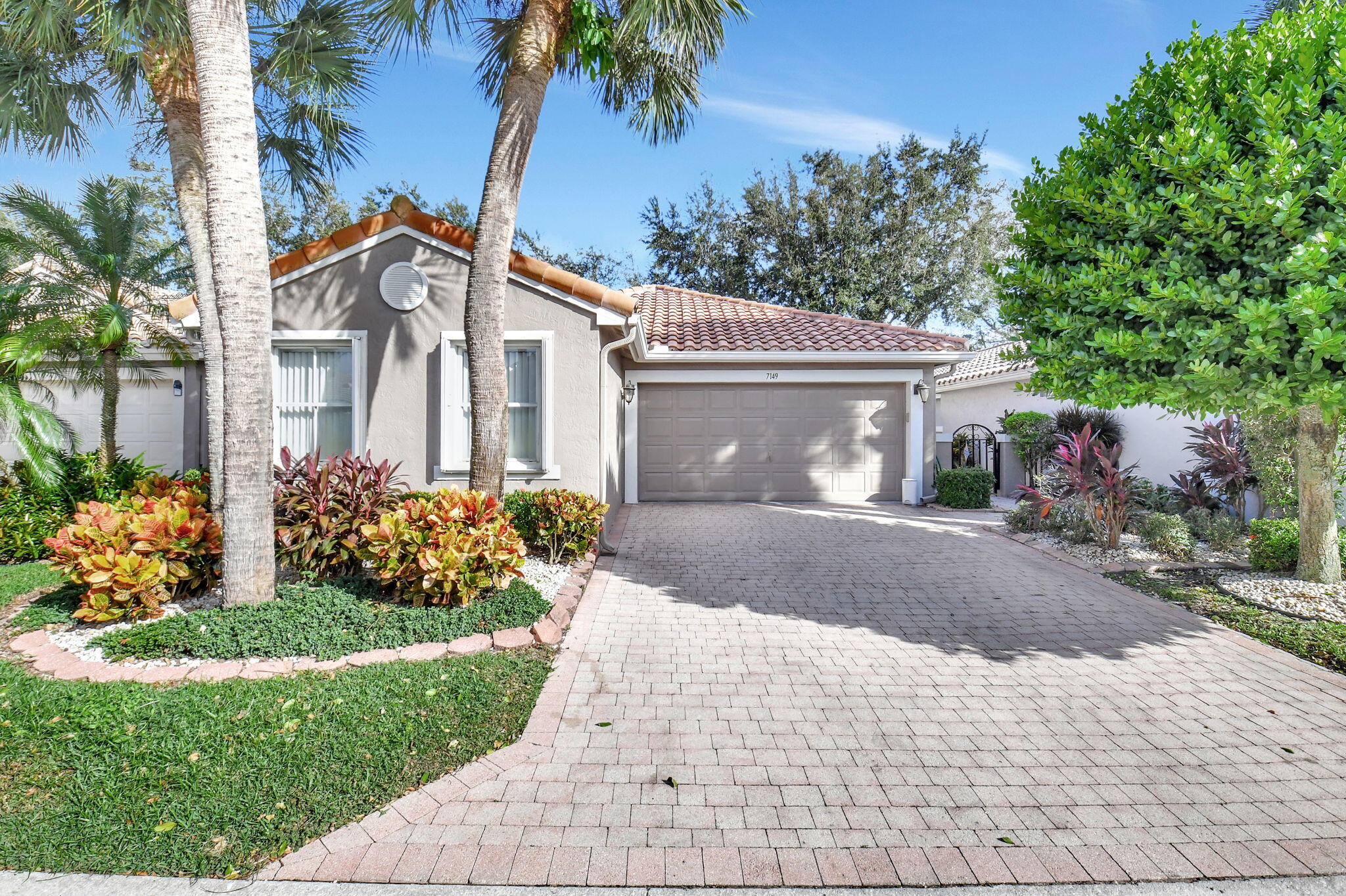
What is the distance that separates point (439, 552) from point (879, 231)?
74.2ft

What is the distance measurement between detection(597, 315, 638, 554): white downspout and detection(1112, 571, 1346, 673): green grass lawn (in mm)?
5817

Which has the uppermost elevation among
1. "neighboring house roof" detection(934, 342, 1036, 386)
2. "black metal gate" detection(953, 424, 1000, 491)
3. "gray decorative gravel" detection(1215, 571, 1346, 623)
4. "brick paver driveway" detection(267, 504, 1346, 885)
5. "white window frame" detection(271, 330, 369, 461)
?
"neighboring house roof" detection(934, 342, 1036, 386)

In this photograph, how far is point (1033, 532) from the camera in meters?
9.37

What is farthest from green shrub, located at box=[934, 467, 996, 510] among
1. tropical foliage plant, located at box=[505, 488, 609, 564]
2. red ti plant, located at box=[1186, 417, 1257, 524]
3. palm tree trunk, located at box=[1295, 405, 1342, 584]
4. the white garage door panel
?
the white garage door panel

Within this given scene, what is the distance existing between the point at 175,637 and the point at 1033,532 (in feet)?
32.6

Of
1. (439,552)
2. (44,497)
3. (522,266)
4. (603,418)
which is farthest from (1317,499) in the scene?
(44,497)

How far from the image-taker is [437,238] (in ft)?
27.6

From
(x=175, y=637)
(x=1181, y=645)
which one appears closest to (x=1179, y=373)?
(x=1181, y=645)

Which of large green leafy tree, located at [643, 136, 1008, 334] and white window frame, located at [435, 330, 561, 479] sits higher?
large green leafy tree, located at [643, 136, 1008, 334]

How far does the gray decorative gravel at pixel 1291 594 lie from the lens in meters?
5.78

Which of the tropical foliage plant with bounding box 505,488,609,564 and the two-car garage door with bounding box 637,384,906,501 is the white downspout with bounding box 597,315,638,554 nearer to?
the tropical foliage plant with bounding box 505,488,609,564

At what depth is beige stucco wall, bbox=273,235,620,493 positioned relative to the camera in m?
8.46

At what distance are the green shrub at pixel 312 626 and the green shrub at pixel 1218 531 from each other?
8.10 meters

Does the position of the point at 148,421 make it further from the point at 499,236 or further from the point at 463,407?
the point at 499,236
